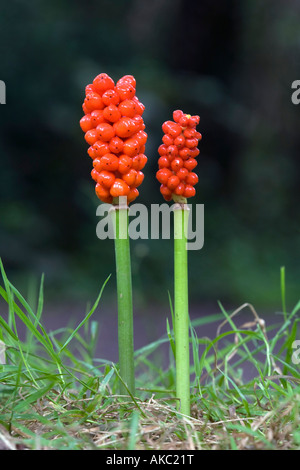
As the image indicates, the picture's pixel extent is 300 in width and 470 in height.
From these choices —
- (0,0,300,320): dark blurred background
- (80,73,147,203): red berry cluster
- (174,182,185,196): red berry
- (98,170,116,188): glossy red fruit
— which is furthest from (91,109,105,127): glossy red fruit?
(0,0,300,320): dark blurred background

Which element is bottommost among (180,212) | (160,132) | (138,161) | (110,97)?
(180,212)

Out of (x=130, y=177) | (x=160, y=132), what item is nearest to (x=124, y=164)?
(x=130, y=177)

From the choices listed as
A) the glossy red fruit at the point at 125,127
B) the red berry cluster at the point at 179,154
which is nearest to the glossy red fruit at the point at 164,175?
the red berry cluster at the point at 179,154

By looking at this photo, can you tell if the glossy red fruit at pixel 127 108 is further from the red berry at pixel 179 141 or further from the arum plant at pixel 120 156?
the red berry at pixel 179 141

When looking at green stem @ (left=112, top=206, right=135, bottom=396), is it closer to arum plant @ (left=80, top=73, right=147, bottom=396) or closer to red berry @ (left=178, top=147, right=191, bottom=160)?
arum plant @ (left=80, top=73, right=147, bottom=396)

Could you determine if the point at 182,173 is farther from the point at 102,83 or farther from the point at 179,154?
the point at 102,83

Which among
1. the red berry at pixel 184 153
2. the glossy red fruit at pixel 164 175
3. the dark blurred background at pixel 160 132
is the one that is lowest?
the glossy red fruit at pixel 164 175
